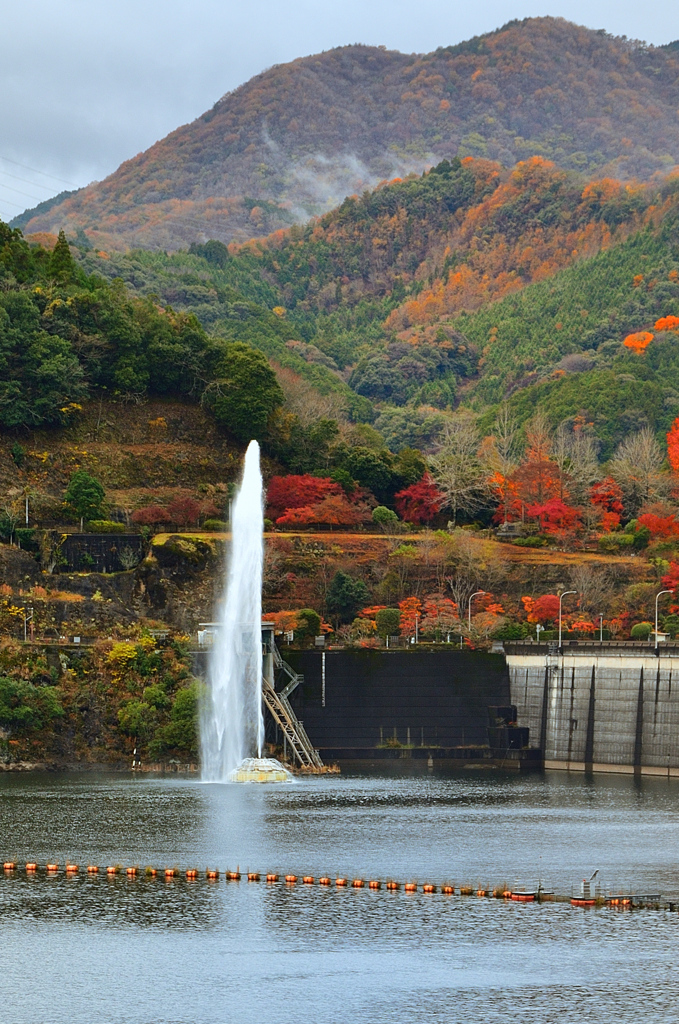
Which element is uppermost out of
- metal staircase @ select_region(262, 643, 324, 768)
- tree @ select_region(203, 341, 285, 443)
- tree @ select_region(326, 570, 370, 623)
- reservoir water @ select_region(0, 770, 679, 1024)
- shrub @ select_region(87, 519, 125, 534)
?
tree @ select_region(203, 341, 285, 443)

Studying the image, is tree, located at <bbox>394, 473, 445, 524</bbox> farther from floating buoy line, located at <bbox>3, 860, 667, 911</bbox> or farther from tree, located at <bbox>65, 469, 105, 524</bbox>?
floating buoy line, located at <bbox>3, 860, 667, 911</bbox>

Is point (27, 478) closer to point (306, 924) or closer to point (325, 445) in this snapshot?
point (325, 445)

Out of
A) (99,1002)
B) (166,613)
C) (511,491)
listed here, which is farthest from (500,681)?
(99,1002)

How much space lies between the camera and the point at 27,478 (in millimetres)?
127062

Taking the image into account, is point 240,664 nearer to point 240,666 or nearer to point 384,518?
point 240,666

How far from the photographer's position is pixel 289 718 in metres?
99.6

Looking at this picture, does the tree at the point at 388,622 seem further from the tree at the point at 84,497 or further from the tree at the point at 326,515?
the tree at the point at 84,497

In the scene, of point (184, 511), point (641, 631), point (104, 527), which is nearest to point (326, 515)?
point (184, 511)

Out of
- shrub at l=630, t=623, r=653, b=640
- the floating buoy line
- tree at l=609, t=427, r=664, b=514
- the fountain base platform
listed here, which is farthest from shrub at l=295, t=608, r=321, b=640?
the floating buoy line

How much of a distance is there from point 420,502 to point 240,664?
129 feet

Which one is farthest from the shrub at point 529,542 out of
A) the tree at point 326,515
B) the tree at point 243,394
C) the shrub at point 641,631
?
the tree at point 243,394

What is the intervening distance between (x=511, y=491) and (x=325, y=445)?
15292mm

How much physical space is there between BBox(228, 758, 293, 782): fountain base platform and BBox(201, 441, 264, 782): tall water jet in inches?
96.0

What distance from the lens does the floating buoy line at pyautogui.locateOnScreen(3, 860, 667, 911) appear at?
5603cm
